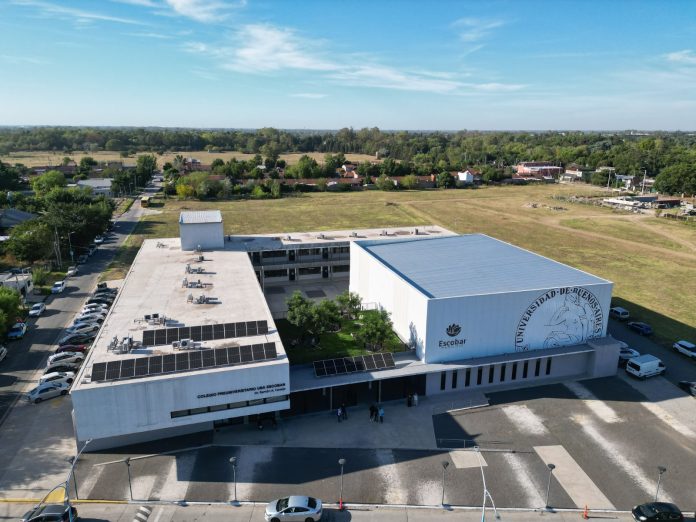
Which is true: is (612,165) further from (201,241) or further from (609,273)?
(201,241)

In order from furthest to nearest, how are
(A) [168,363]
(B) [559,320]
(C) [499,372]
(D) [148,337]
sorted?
1. (B) [559,320]
2. (C) [499,372]
3. (D) [148,337]
4. (A) [168,363]

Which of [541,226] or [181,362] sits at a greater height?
[181,362]

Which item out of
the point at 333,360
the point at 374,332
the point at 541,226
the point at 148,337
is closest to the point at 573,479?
the point at 374,332

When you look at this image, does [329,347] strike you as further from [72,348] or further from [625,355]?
[625,355]

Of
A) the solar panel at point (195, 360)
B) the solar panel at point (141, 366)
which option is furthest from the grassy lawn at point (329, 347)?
the solar panel at point (141, 366)

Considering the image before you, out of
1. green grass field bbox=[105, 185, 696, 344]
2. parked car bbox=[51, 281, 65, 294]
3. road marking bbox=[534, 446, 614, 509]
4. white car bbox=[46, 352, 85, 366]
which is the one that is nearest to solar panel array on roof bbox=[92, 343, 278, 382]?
white car bbox=[46, 352, 85, 366]

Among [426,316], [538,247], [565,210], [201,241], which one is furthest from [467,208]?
[426,316]

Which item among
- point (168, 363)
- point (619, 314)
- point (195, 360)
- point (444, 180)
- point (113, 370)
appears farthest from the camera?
point (444, 180)
